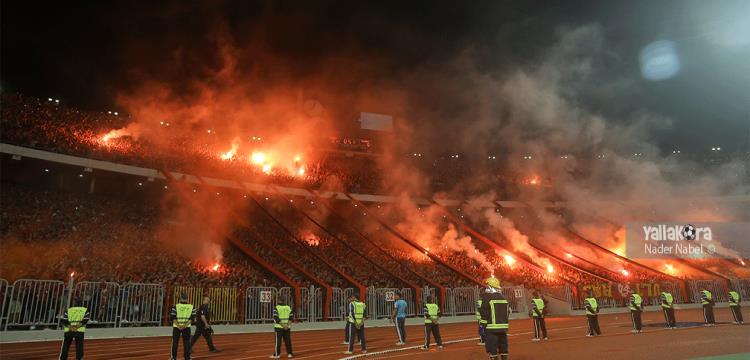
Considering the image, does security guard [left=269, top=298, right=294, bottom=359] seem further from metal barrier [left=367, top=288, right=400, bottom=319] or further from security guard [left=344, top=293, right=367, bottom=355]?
metal barrier [left=367, top=288, right=400, bottom=319]

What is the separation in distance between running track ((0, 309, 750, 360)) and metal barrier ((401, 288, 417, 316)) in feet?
14.9

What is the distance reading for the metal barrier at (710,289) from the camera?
2366 cm

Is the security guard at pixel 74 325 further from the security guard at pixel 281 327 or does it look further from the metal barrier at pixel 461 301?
the metal barrier at pixel 461 301

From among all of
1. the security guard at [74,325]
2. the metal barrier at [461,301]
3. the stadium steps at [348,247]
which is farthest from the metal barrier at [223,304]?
the metal barrier at [461,301]

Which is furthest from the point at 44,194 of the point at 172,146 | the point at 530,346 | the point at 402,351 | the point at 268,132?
the point at 530,346

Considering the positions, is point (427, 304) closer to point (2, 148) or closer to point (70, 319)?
point (70, 319)

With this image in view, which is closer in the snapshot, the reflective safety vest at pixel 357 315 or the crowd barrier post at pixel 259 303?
the reflective safety vest at pixel 357 315

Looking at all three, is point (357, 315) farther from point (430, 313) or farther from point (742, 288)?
point (742, 288)

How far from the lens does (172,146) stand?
26.7 meters

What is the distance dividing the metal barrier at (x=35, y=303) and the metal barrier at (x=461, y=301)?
47.9 feet

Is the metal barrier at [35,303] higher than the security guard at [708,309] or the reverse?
higher

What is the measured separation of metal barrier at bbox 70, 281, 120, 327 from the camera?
43.3 ft

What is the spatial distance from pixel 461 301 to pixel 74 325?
15.7 meters

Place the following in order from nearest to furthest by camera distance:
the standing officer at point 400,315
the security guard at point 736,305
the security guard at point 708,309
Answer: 1. the standing officer at point 400,315
2. the security guard at point 736,305
3. the security guard at point 708,309
